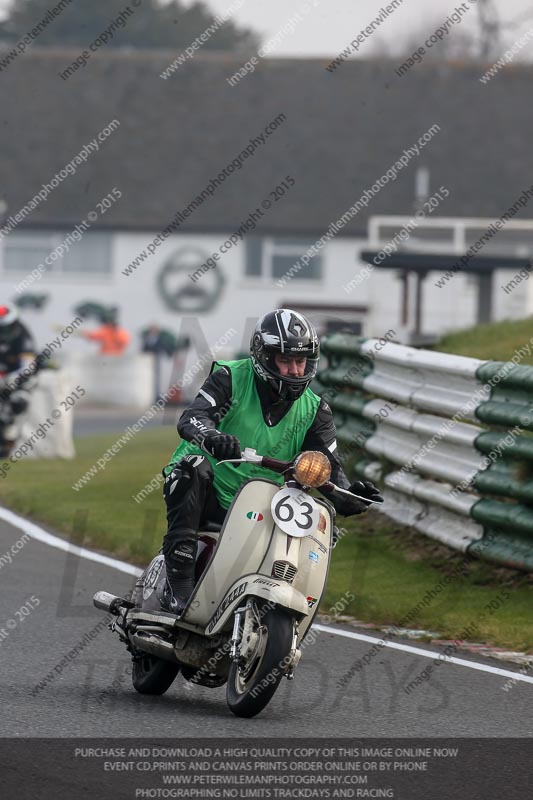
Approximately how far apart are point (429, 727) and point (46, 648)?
7.72 feet

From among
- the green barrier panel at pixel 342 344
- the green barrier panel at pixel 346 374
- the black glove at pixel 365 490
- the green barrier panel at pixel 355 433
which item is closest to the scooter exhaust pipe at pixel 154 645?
the black glove at pixel 365 490

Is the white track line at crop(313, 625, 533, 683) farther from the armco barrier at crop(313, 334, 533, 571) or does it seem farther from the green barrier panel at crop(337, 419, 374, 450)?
the green barrier panel at crop(337, 419, 374, 450)

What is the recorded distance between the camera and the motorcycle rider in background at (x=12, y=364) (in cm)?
2075

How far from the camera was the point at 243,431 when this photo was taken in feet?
23.3

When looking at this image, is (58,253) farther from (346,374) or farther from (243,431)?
(243,431)

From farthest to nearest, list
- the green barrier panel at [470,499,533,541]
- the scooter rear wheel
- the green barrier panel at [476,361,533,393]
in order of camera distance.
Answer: the green barrier panel at [476,361,533,393], the green barrier panel at [470,499,533,541], the scooter rear wheel

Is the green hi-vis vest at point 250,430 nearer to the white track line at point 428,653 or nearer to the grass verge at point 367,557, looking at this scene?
the white track line at point 428,653

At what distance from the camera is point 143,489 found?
15031 mm

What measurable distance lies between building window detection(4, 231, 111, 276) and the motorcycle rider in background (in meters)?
26.4

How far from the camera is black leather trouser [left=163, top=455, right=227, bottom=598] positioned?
680 centimetres
